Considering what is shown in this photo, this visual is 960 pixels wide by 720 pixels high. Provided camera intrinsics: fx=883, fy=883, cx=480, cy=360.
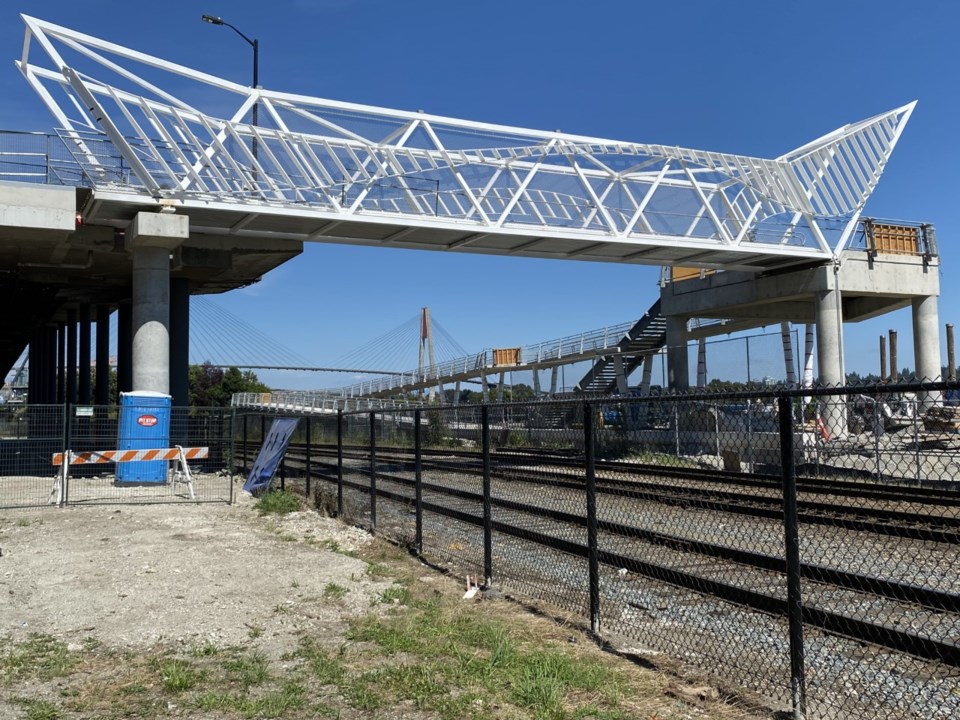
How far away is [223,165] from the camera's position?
26609mm

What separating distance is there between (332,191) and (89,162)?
6916 mm

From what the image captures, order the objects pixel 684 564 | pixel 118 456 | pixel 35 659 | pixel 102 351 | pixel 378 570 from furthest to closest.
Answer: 1. pixel 102 351
2. pixel 118 456
3. pixel 378 570
4. pixel 684 564
5. pixel 35 659

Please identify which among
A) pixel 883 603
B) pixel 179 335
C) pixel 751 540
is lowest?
pixel 883 603

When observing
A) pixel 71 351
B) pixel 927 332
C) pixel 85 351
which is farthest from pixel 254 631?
pixel 71 351

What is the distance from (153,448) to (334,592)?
1208 cm

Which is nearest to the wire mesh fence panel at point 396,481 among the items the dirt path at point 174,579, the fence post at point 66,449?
the dirt path at point 174,579

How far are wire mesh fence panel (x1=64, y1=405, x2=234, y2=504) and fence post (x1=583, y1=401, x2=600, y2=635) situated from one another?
1189 cm

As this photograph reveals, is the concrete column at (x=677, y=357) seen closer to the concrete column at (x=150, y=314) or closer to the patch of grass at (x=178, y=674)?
the concrete column at (x=150, y=314)

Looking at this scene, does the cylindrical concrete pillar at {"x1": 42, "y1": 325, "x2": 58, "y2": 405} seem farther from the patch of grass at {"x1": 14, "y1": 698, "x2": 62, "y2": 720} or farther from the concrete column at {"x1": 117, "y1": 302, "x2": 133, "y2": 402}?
the patch of grass at {"x1": 14, "y1": 698, "x2": 62, "y2": 720}

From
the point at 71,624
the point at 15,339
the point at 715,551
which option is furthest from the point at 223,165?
the point at 15,339

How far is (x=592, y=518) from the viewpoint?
23.9ft

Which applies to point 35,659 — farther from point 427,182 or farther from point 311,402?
point 311,402

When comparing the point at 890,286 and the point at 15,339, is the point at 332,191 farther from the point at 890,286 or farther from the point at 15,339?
the point at 15,339

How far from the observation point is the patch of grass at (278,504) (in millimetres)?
15547
